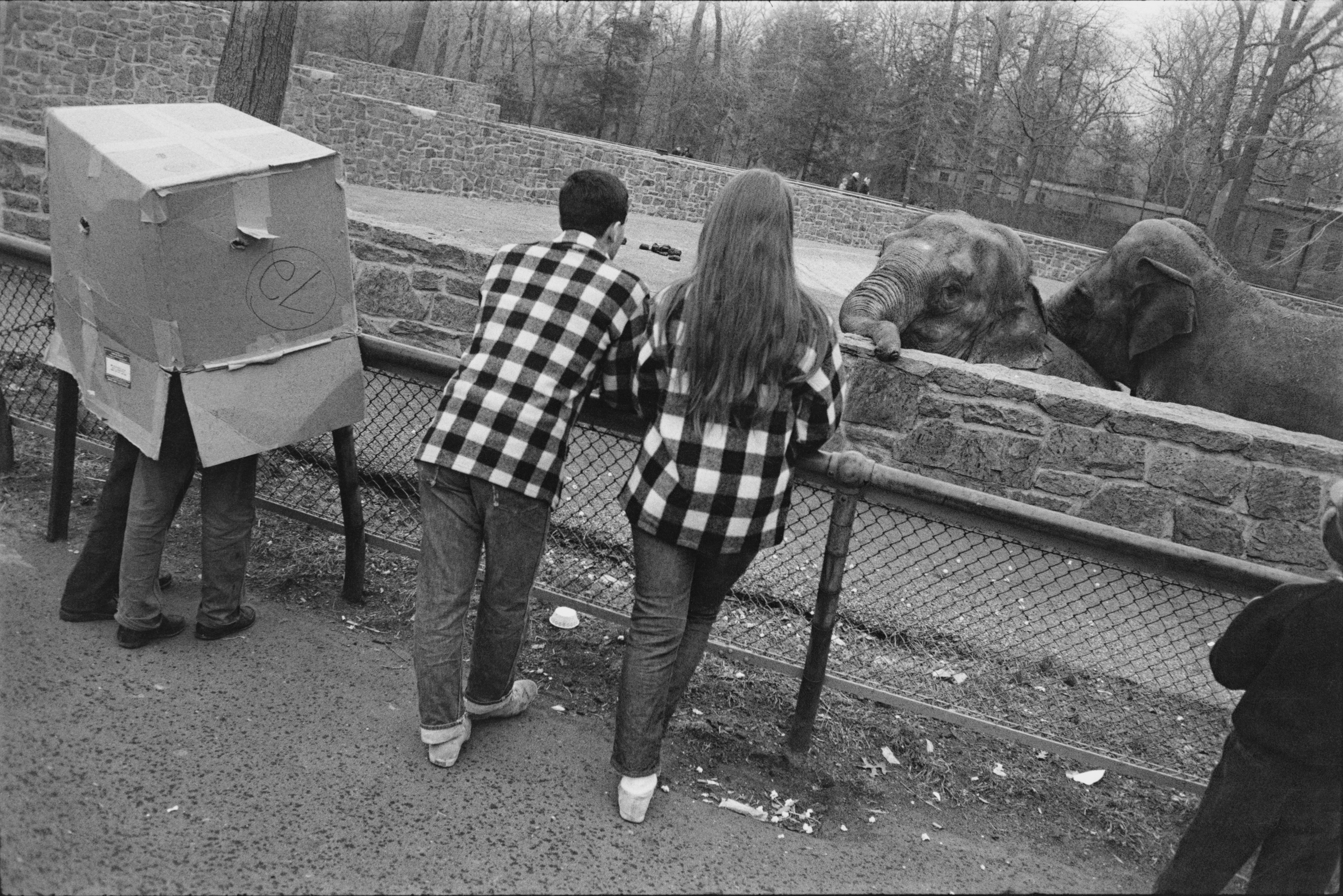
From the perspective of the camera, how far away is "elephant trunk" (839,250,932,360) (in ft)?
17.9

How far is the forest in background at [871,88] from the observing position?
1400 inches

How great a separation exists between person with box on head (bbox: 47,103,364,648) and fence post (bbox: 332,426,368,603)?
6.8 inches

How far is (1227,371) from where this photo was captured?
6.21 metres

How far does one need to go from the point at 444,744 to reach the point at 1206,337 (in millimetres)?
5361

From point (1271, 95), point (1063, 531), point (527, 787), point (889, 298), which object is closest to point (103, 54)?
point (889, 298)

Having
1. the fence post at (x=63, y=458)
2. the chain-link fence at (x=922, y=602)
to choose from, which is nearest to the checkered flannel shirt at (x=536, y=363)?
the chain-link fence at (x=922, y=602)

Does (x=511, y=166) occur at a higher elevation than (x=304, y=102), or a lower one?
lower

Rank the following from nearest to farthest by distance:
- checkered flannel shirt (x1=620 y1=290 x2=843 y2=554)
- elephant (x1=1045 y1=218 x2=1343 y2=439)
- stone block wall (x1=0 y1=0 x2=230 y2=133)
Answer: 1. checkered flannel shirt (x1=620 y1=290 x2=843 y2=554)
2. elephant (x1=1045 y1=218 x2=1343 y2=439)
3. stone block wall (x1=0 y1=0 x2=230 y2=133)

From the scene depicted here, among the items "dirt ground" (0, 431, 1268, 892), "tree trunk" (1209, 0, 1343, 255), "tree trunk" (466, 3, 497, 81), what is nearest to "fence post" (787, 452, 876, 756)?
"dirt ground" (0, 431, 1268, 892)

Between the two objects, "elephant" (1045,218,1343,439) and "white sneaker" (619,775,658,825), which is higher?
"elephant" (1045,218,1343,439)

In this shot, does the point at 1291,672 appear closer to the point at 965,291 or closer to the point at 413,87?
the point at 965,291

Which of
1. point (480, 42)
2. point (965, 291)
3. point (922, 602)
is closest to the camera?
point (922, 602)

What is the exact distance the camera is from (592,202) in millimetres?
2771

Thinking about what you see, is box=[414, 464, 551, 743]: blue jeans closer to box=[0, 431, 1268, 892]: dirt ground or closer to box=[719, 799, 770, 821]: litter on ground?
box=[0, 431, 1268, 892]: dirt ground
